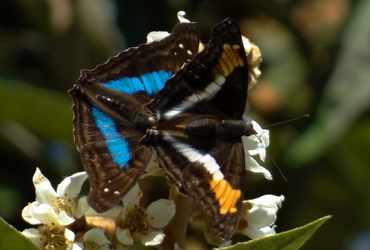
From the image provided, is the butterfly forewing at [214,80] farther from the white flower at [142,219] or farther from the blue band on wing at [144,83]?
→ the white flower at [142,219]

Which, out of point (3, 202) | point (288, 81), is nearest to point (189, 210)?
point (3, 202)

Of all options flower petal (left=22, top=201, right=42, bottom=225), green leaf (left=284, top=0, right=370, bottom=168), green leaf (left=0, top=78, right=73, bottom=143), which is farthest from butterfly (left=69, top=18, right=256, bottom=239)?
green leaf (left=284, top=0, right=370, bottom=168)

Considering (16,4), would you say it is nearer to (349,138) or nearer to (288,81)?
(288,81)

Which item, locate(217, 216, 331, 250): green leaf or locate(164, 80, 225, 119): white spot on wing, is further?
locate(164, 80, 225, 119): white spot on wing

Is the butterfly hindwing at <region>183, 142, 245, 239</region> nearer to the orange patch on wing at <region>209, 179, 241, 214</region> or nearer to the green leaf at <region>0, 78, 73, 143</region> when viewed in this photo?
the orange patch on wing at <region>209, 179, 241, 214</region>

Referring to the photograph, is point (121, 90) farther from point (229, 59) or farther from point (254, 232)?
point (254, 232)

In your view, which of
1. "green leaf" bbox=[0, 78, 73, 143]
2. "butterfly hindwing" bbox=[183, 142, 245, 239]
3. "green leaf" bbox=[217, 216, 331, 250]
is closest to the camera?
"green leaf" bbox=[217, 216, 331, 250]

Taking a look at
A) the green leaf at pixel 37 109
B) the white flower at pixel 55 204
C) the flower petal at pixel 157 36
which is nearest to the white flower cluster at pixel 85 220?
the white flower at pixel 55 204
